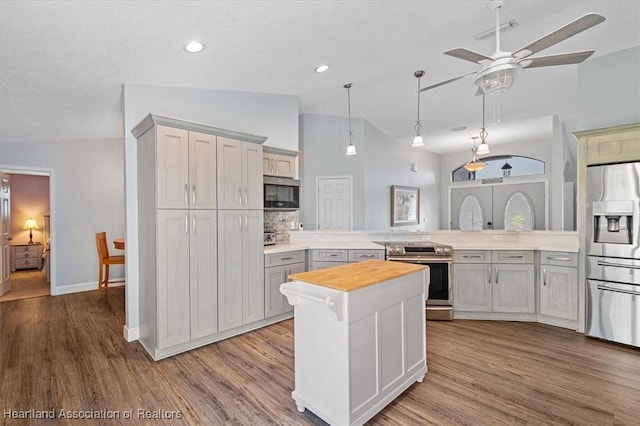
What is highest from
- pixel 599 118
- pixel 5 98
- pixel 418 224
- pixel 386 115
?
pixel 386 115

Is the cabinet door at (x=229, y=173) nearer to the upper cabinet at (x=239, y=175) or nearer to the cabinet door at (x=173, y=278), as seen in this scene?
the upper cabinet at (x=239, y=175)

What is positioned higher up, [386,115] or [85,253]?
[386,115]

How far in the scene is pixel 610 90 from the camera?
339cm

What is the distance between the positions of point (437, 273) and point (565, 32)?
2605 millimetres

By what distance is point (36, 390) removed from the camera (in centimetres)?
231

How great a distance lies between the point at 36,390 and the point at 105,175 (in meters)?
4.18

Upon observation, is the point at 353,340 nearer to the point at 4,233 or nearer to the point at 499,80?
the point at 499,80

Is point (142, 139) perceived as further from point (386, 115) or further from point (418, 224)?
point (418, 224)

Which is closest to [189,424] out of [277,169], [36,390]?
[36,390]

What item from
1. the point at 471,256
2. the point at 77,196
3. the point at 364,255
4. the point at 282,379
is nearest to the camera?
the point at 282,379

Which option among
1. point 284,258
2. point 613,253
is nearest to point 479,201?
point 613,253

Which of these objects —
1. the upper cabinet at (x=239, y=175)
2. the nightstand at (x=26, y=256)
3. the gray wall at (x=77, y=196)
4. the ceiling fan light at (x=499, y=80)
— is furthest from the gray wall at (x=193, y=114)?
the nightstand at (x=26, y=256)

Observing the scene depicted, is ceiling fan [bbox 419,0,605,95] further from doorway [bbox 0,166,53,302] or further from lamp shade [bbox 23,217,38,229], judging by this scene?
lamp shade [bbox 23,217,38,229]

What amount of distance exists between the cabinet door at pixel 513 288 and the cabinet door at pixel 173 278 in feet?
11.3
